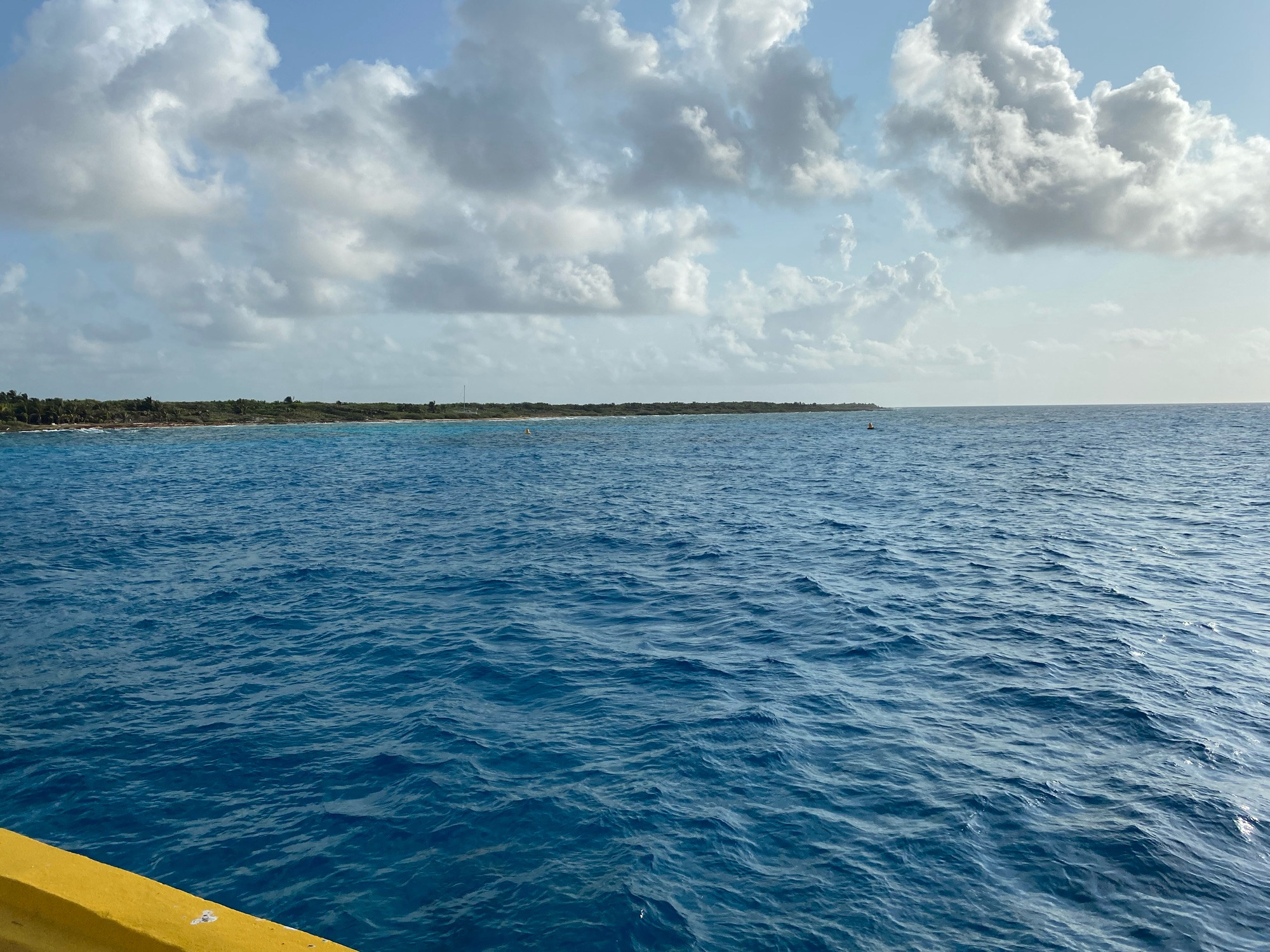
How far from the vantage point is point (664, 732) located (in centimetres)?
1385

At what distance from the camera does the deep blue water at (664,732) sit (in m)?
9.29

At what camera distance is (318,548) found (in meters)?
33.1

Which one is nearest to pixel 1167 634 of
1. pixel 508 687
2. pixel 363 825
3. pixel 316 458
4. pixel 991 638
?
pixel 991 638

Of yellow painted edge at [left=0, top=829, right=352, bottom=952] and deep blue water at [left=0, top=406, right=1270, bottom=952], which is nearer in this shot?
yellow painted edge at [left=0, top=829, right=352, bottom=952]

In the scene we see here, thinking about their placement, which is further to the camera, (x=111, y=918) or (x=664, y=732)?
(x=664, y=732)

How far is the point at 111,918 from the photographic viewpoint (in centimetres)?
445

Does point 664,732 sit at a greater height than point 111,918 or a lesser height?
lesser

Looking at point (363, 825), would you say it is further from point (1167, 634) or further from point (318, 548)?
point (318, 548)

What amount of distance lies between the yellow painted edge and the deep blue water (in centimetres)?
444

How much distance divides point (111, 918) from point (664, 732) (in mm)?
10317

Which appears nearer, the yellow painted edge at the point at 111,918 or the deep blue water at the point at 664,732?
the yellow painted edge at the point at 111,918

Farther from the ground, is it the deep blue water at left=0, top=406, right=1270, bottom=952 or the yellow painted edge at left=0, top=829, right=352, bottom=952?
the yellow painted edge at left=0, top=829, right=352, bottom=952

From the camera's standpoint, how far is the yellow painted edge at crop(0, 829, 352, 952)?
173 inches

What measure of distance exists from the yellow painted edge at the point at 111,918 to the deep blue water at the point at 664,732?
4441mm
